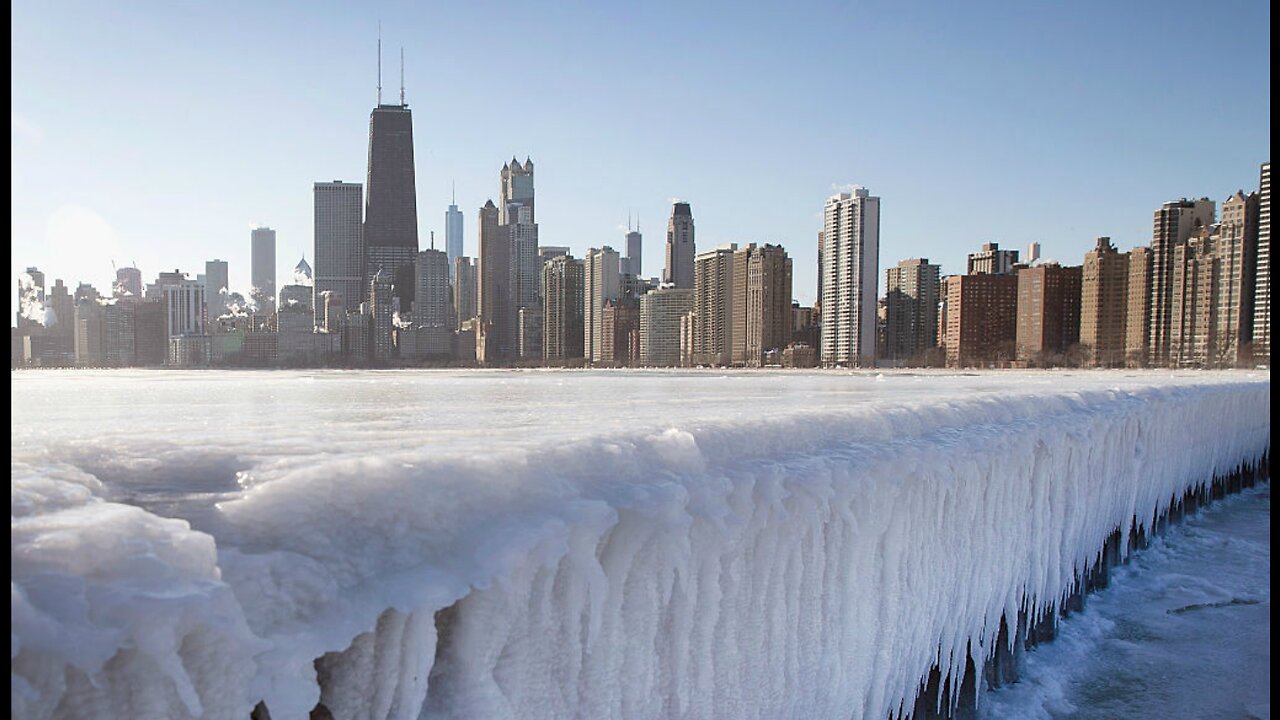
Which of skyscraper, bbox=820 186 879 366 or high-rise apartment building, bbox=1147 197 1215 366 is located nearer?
high-rise apartment building, bbox=1147 197 1215 366

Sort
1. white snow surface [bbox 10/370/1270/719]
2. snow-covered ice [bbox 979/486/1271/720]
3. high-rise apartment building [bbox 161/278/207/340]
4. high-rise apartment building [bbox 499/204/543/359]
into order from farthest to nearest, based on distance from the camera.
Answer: high-rise apartment building [bbox 499/204/543/359] → high-rise apartment building [bbox 161/278/207/340] → snow-covered ice [bbox 979/486/1271/720] → white snow surface [bbox 10/370/1270/719]

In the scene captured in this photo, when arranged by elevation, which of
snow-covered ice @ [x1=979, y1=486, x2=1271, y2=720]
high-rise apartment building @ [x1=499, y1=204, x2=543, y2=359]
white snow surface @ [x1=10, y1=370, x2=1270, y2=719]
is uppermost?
high-rise apartment building @ [x1=499, y1=204, x2=543, y2=359]

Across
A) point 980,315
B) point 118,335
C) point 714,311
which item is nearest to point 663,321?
point 714,311

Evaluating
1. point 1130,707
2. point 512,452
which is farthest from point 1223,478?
point 512,452

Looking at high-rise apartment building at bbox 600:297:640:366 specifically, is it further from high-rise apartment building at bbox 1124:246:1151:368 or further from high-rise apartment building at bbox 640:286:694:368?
high-rise apartment building at bbox 1124:246:1151:368

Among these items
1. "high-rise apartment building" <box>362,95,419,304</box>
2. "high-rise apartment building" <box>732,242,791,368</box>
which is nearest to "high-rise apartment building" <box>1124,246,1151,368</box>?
"high-rise apartment building" <box>732,242,791,368</box>

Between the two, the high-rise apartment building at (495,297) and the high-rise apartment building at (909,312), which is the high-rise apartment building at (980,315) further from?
the high-rise apartment building at (495,297)
